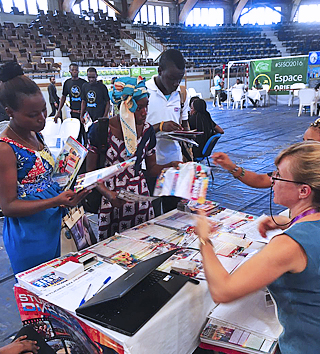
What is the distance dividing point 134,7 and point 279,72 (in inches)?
397

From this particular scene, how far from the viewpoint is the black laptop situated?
3.26ft

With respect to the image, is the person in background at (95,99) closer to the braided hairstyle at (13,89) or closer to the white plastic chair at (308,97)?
the braided hairstyle at (13,89)

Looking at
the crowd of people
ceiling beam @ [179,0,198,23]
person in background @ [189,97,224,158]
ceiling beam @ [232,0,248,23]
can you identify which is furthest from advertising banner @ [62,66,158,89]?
ceiling beam @ [232,0,248,23]

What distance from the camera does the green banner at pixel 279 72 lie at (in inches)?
511

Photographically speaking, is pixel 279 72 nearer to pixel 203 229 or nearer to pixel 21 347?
pixel 203 229

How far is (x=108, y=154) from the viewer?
173cm

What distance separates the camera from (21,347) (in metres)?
1.13

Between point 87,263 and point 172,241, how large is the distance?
420 mm

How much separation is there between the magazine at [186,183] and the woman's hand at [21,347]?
2.40 ft

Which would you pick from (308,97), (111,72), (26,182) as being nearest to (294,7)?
(308,97)

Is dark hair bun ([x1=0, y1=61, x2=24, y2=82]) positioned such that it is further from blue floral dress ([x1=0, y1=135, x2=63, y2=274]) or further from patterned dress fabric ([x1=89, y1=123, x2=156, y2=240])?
patterned dress fabric ([x1=89, y1=123, x2=156, y2=240])

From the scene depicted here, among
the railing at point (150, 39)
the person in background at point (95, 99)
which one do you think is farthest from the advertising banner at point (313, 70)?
the person in background at point (95, 99)

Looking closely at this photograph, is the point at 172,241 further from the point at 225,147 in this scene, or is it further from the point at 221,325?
the point at 225,147

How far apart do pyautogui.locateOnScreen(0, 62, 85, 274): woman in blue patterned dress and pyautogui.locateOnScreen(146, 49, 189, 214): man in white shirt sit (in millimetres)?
857
